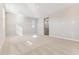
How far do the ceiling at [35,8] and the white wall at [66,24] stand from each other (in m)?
0.11

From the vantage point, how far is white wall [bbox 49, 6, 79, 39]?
1.92 metres

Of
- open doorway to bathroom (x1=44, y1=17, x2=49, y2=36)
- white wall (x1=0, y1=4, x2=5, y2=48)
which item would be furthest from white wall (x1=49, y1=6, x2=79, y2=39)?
white wall (x1=0, y1=4, x2=5, y2=48)

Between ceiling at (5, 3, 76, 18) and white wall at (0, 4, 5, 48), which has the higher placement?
ceiling at (5, 3, 76, 18)

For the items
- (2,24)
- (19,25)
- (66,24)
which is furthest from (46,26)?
(2,24)

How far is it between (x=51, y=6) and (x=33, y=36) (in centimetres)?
57

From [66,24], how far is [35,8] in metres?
0.57

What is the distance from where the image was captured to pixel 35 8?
194 cm

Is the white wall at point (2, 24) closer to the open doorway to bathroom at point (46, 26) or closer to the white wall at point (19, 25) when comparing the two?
the white wall at point (19, 25)

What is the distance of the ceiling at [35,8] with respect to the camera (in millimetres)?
1916

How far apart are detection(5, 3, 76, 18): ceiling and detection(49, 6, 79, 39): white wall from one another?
11 centimetres

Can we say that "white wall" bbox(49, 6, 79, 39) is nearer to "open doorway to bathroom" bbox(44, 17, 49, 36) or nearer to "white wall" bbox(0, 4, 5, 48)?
"open doorway to bathroom" bbox(44, 17, 49, 36)

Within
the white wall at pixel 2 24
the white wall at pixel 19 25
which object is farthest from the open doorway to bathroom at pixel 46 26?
the white wall at pixel 2 24

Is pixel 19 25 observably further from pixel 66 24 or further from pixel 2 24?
pixel 66 24

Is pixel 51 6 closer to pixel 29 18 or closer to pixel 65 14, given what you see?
pixel 65 14
